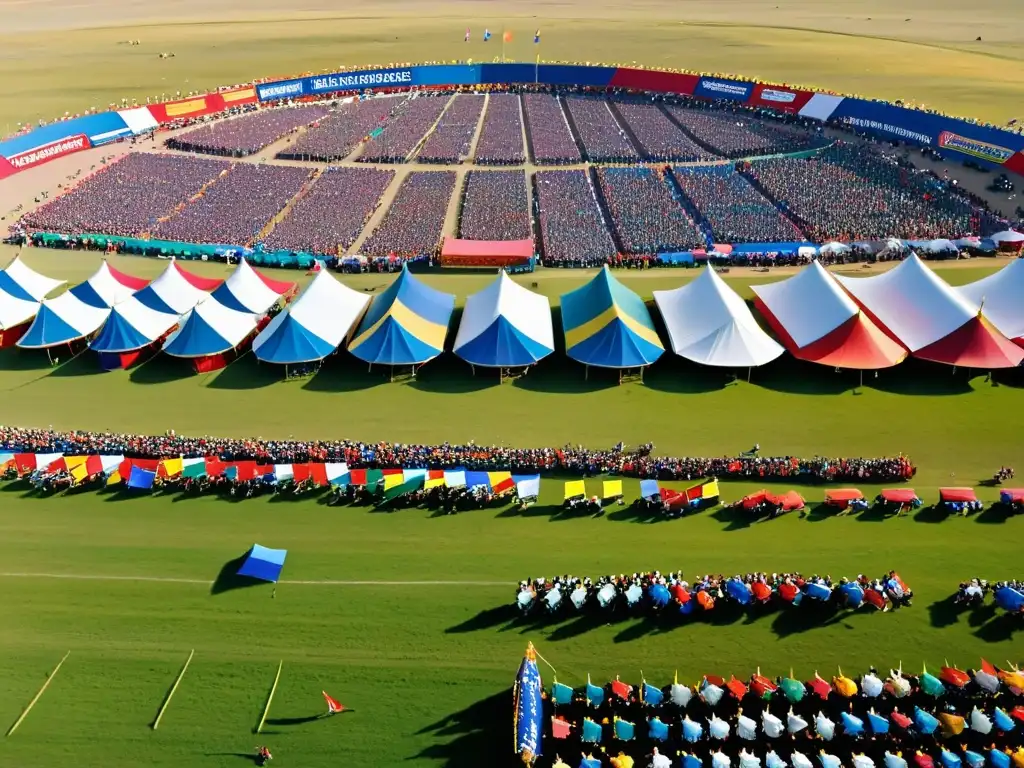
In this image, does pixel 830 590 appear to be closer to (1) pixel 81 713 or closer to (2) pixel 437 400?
(2) pixel 437 400

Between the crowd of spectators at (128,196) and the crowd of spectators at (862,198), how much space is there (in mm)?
41750

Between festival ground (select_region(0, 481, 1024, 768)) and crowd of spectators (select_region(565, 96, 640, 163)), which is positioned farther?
crowd of spectators (select_region(565, 96, 640, 163))

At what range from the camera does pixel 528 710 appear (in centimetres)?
1678

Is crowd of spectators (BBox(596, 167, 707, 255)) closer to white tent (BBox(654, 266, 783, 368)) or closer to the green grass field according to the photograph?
the green grass field

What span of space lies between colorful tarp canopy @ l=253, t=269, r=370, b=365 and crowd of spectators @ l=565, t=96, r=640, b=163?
3166 centimetres

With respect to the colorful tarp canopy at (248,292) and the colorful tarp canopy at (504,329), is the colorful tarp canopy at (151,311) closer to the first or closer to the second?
the colorful tarp canopy at (248,292)

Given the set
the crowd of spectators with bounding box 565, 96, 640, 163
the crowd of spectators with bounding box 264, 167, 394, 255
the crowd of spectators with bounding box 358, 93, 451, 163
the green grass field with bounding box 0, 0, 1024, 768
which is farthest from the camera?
the crowd of spectators with bounding box 358, 93, 451, 163

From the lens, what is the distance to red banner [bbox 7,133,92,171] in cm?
5703

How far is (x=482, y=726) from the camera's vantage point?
1747 cm

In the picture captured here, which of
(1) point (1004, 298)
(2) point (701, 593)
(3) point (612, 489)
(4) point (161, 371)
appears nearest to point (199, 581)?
(3) point (612, 489)

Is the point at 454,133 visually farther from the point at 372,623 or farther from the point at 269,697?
the point at 269,697

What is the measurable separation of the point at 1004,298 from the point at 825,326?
8.67m

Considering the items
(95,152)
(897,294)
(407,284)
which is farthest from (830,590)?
(95,152)

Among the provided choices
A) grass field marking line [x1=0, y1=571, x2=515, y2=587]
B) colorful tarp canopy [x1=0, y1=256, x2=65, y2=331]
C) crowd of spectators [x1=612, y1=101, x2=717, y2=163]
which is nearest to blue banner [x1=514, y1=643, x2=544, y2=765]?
grass field marking line [x1=0, y1=571, x2=515, y2=587]
